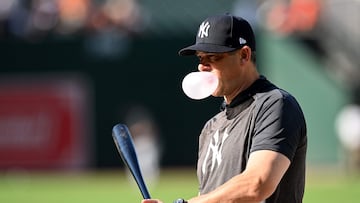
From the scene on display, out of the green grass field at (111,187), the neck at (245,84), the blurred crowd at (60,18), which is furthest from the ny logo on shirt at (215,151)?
the blurred crowd at (60,18)

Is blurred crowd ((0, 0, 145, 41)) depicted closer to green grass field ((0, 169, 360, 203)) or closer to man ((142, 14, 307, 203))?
green grass field ((0, 169, 360, 203))

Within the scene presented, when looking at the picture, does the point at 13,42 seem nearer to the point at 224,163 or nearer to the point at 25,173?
the point at 25,173

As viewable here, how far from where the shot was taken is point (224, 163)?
545 centimetres

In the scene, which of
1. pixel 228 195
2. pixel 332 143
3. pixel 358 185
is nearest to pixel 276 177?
pixel 228 195

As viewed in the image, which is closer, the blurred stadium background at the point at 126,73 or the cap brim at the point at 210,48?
the cap brim at the point at 210,48

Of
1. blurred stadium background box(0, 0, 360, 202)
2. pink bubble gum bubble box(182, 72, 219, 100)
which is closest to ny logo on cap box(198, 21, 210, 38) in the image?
pink bubble gum bubble box(182, 72, 219, 100)

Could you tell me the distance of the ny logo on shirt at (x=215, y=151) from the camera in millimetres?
5547

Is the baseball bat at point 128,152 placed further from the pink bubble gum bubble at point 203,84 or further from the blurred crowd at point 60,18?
the blurred crowd at point 60,18

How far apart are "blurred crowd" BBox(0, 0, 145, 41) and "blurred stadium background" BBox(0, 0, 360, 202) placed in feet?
0.09

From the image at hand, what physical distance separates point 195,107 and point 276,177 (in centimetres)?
1997

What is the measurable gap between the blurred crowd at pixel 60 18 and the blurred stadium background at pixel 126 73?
0.03 m

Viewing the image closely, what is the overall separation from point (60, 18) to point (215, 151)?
2039cm

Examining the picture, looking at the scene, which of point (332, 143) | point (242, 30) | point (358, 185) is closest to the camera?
point (242, 30)

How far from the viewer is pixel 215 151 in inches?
221
